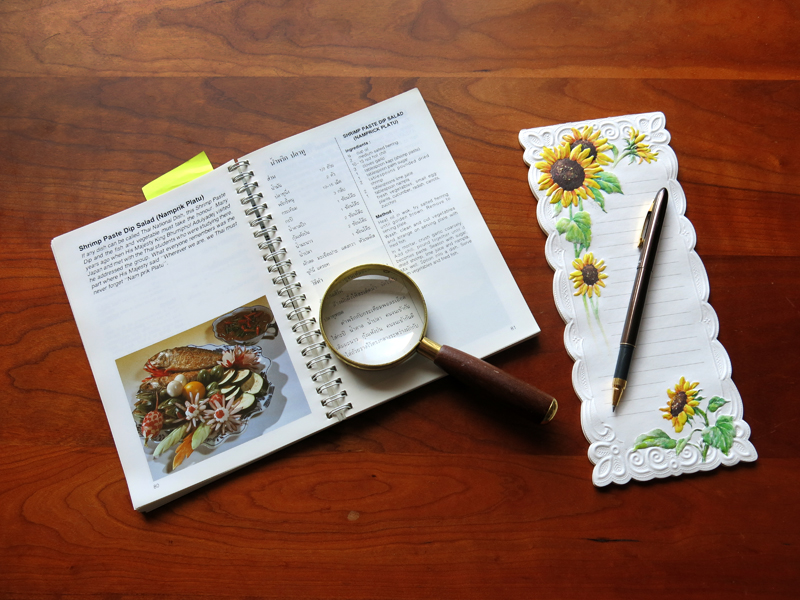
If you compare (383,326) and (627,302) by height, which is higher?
(383,326)

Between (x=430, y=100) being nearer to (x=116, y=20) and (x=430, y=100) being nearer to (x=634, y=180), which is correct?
(x=634, y=180)

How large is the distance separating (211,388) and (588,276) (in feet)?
1.98

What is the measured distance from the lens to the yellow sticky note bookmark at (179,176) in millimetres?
869

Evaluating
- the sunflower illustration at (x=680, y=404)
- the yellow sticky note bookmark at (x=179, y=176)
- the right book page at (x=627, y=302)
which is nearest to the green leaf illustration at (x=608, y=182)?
the right book page at (x=627, y=302)

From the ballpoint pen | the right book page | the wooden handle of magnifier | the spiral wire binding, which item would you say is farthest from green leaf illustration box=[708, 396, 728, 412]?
the spiral wire binding

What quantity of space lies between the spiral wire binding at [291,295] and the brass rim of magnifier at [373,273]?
0.03 metres

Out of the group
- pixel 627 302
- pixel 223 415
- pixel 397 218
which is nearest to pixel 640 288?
pixel 627 302

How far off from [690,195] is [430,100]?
46 cm

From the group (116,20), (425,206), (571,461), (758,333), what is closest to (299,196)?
(425,206)

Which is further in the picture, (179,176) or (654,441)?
(179,176)

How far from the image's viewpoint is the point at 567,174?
0.86 meters

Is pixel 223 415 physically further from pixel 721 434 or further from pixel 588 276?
pixel 721 434

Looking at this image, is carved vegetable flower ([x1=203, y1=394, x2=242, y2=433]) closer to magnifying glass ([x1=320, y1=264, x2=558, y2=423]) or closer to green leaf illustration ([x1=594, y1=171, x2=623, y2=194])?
magnifying glass ([x1=320, y1=264, x2=558, y2=423])

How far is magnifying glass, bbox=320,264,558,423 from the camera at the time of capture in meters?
0.75
